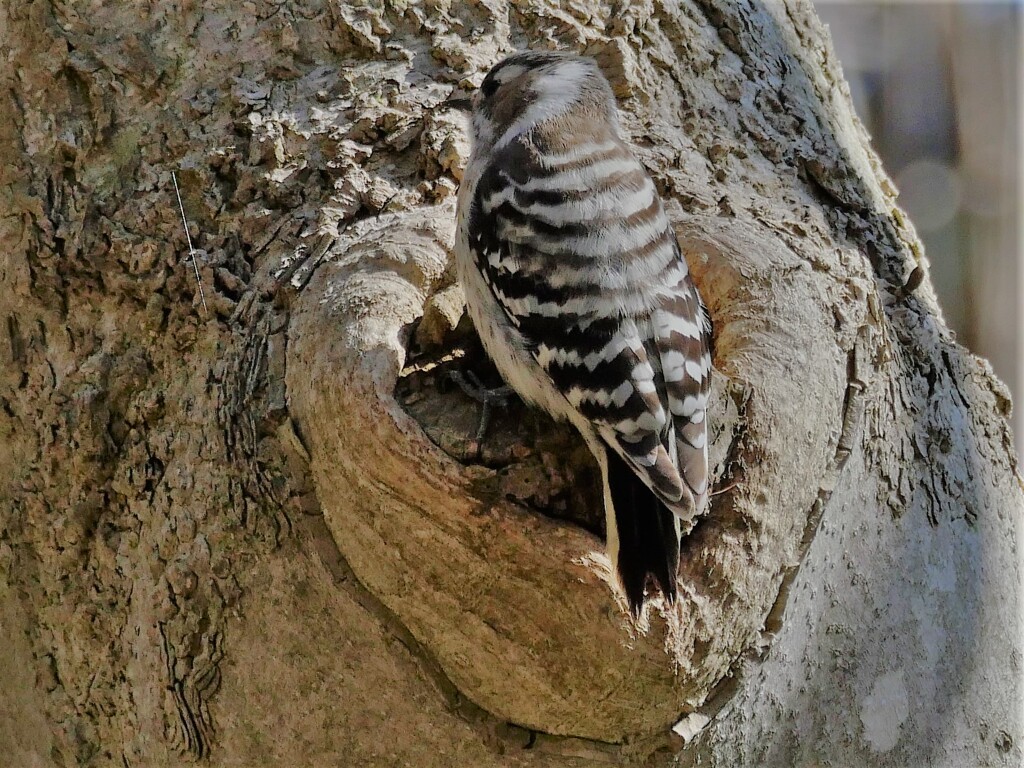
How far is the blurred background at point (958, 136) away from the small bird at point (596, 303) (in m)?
3.77

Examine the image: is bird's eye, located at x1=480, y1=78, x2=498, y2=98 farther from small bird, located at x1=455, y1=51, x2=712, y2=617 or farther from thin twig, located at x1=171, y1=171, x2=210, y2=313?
thin twig, located at x1=171, y1=171, x2=210, y2=313

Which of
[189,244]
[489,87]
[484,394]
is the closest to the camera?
[484,394]

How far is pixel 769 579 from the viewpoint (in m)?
2.21

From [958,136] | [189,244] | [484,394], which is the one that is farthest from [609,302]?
[958,136]

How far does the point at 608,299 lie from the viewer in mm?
2291

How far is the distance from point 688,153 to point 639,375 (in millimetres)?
952

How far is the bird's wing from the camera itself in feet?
6.95

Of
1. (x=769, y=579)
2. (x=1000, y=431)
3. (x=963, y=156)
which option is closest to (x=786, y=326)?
(x=769, y=579)

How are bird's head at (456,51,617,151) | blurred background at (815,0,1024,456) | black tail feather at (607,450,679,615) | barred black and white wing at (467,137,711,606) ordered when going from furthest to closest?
1. blurred background at (815,0,1024,456)
2. bird's head at (456,51,617,151)
3. barred black and white wing at (467,137,711,606)
4. black tail feather at (607,450,679,615)

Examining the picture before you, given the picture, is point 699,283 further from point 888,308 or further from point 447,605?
point 447,605

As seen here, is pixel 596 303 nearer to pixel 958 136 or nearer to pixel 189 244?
pixel 189 244

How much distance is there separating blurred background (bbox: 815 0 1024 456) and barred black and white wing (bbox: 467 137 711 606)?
390 centimetres

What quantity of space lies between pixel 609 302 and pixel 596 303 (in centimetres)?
3

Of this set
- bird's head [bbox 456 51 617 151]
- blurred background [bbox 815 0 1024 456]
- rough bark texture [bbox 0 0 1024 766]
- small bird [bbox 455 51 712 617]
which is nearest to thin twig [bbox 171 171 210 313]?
rough bark texture [bbox 0 0 1024 766]
